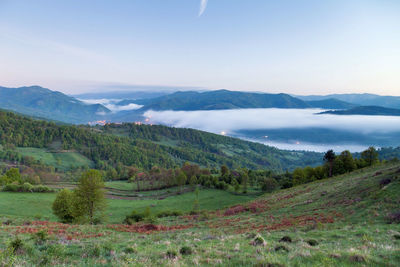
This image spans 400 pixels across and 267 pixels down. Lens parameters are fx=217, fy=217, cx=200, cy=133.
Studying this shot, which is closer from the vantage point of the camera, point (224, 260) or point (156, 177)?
point (224, 260)

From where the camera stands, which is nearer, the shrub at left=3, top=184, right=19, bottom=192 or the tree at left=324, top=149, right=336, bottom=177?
the tree at left=324, top=149, right=336, bottom=177

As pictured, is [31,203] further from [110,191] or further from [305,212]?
[305,212]

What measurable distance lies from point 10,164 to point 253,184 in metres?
197

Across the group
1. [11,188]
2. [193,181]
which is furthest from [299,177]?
[11,188]

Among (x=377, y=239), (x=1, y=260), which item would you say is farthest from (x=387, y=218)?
(x=1, y=260)

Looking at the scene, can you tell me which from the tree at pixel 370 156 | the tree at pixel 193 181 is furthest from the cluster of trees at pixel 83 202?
the tree at pixel 370 156

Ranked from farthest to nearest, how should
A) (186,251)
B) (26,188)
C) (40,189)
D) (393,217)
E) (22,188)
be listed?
(40,189) < (26,188) < (22,188) < (393,217) < (186,251)

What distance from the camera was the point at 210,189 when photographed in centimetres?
10212

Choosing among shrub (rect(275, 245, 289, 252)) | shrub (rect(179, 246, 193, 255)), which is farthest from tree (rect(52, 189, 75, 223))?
shrub (rect(275, 245, 289, 252))

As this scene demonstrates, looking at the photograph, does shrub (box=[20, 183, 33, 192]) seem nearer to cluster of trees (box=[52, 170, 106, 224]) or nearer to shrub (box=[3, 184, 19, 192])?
shrub (box=[3, 184, 19, 192])

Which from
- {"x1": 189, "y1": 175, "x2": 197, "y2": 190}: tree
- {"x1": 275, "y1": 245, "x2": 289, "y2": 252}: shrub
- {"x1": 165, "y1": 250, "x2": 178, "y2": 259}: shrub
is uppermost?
{"x1": 165, "y1": 250, "x2": 178, "y2": 259}: shrub

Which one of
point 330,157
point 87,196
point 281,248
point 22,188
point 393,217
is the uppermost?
point 281,248

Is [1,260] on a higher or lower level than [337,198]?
higher

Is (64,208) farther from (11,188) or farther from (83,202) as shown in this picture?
(11,188)
